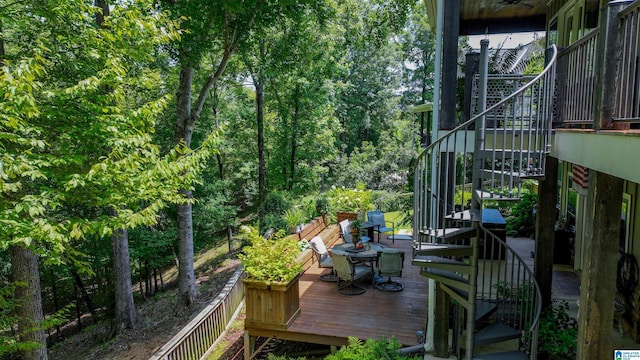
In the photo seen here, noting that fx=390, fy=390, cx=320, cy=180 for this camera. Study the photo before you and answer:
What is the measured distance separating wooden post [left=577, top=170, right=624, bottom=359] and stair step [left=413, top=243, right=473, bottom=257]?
1.38 m

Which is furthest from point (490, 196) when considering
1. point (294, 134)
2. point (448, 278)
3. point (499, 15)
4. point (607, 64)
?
point (294, 134)

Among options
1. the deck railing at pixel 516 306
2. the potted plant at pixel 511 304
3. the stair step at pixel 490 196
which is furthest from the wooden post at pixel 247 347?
the stair step at pixel 490 196

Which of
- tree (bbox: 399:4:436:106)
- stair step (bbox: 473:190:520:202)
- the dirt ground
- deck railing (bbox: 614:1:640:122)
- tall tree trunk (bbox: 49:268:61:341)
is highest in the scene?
tree (bbox: 399:4:436:106)

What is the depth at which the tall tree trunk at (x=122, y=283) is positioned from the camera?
9453mm

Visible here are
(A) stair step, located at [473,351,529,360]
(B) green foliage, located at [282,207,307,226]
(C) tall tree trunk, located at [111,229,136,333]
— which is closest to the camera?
(A) stair step, located at [473,351,529,360]

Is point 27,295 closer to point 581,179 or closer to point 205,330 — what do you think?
point 205,330

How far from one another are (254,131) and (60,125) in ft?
45.7

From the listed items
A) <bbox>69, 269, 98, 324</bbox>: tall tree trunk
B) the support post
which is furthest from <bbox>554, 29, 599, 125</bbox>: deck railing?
<bbox>69, 269, 98, 324</bbox>: tall tree trunk

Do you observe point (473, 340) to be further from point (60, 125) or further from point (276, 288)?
point (60, 125)

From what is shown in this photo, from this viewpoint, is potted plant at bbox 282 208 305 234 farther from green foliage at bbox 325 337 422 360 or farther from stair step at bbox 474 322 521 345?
stair step at bbox 474 322 521 345

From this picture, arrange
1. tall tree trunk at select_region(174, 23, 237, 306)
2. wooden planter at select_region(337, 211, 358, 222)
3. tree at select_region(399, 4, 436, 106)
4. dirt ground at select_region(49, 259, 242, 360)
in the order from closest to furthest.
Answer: dirt ground at select_region(49, 259, 242, 360), tall tree trunk at select_region(174, 23, 237, 306), wooden planter at select_region(337, 211, 358, 222), tree at select_region(399, 4, 436, 106)

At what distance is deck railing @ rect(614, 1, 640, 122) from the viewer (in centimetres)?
259

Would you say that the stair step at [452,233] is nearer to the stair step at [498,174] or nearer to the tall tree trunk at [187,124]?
the stair step at [498,174]

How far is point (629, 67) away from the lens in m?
2.67
